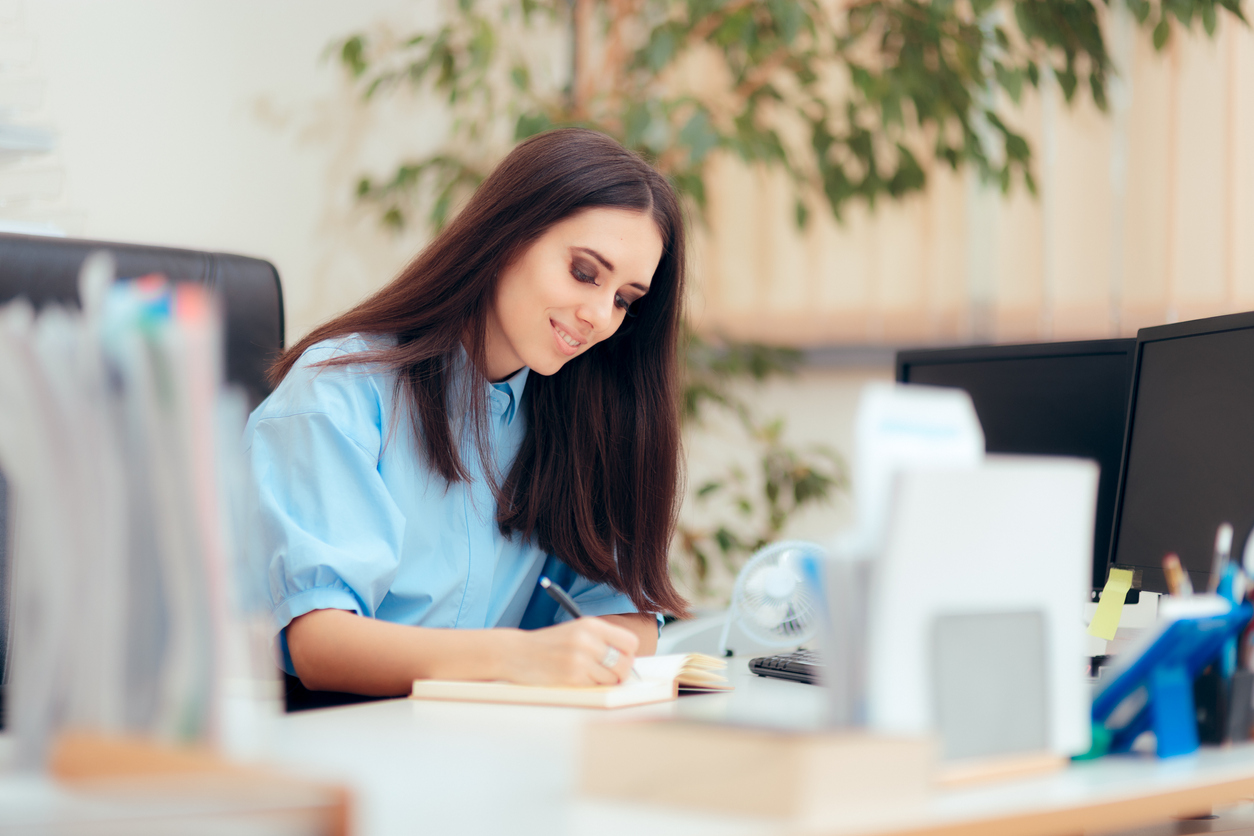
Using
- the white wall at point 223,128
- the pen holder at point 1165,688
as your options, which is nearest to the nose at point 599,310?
the pen holder at point 1165,688

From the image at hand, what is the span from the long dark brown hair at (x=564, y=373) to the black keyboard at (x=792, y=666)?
26 cm

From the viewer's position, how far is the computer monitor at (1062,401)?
1494mm

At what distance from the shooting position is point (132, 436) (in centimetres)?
56

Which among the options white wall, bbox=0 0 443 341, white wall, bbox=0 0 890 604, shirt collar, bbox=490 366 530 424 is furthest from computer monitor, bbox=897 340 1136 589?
white wall, bbox=0 0 443 341

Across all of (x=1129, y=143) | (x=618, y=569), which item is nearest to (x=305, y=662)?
(x=618, y=569)

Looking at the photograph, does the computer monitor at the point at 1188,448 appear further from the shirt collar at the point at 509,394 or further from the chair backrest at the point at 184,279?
the chair backrest at the point at 184,279

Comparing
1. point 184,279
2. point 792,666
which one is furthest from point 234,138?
point 792,666

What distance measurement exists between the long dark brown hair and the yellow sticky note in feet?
1.64

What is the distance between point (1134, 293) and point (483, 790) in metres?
2.23

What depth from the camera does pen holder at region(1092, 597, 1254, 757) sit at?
77 cm

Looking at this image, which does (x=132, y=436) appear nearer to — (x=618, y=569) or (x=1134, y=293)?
(x=618, y=569)

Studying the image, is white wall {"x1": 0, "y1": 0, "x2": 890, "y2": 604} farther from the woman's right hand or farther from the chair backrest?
the woman's right hand

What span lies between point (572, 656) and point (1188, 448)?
0.73 m

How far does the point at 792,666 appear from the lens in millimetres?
1203
